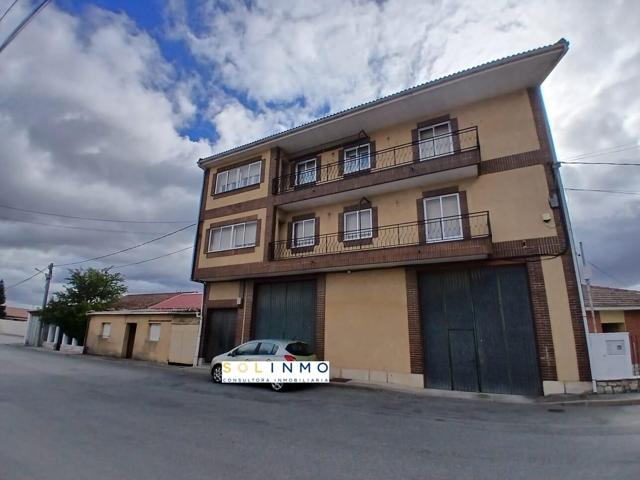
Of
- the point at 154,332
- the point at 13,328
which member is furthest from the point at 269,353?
the point at 13,328

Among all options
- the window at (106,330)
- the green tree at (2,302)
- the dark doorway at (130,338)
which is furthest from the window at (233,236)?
the green tree at (2,302)

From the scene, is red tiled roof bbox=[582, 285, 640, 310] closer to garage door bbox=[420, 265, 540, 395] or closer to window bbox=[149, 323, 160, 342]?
garage door bbox=[420, 265, 540, 395]

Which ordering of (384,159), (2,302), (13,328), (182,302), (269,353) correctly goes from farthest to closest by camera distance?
(2,302) → (13,328) → (182,302) → (384,159) → (269,353)

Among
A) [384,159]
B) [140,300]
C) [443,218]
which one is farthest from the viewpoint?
[140,300]

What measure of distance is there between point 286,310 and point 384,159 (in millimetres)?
7706

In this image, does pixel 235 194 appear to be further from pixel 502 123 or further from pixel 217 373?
pixel 502 123

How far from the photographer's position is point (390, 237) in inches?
551

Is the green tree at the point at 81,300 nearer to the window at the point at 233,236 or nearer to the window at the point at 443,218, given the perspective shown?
the window at the point at 233,236

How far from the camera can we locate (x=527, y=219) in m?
11.5

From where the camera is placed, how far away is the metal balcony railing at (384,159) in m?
13.3

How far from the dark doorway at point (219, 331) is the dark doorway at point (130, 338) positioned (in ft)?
26.0

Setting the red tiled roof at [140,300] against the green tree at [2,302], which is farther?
the green tree at [2,302]

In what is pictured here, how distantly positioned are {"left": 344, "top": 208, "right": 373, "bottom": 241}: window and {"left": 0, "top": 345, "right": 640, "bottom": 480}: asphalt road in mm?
6648

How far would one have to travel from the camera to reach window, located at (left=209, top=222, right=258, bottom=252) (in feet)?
56.3
